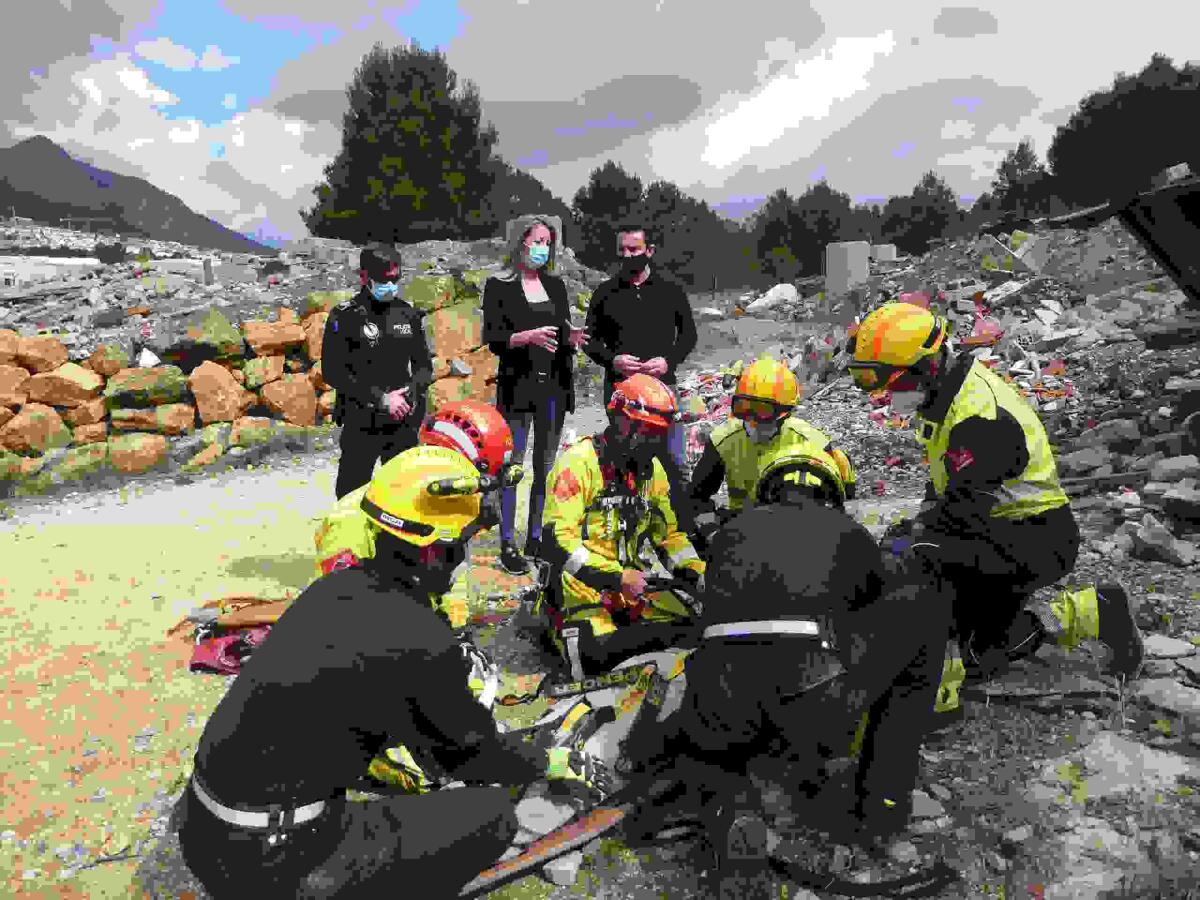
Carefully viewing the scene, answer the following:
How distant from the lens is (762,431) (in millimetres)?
4094

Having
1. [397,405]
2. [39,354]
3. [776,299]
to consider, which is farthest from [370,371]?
[776,299]

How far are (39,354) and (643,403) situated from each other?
26.7 ft

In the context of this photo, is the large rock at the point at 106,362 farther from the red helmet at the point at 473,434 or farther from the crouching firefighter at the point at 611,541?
the crouching firefighter at the point at 611,541

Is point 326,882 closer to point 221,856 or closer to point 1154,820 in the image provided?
point 221,856

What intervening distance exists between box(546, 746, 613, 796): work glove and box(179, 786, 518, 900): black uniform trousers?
0.80ft

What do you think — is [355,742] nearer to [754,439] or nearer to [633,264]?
[754,439]

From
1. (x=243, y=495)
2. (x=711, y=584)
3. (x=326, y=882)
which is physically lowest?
(x=243, y=495)

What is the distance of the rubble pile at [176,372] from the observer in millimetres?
8664

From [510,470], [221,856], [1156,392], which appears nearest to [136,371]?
[510,470]

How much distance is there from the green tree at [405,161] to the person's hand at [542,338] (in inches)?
1116

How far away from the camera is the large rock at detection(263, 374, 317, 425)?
9711mm

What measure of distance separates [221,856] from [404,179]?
33.0m

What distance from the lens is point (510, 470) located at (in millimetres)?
3520

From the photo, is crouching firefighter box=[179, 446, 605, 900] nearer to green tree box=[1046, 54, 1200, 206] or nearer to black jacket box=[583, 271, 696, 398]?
black jacket box=[583, 271, 696, 398]
